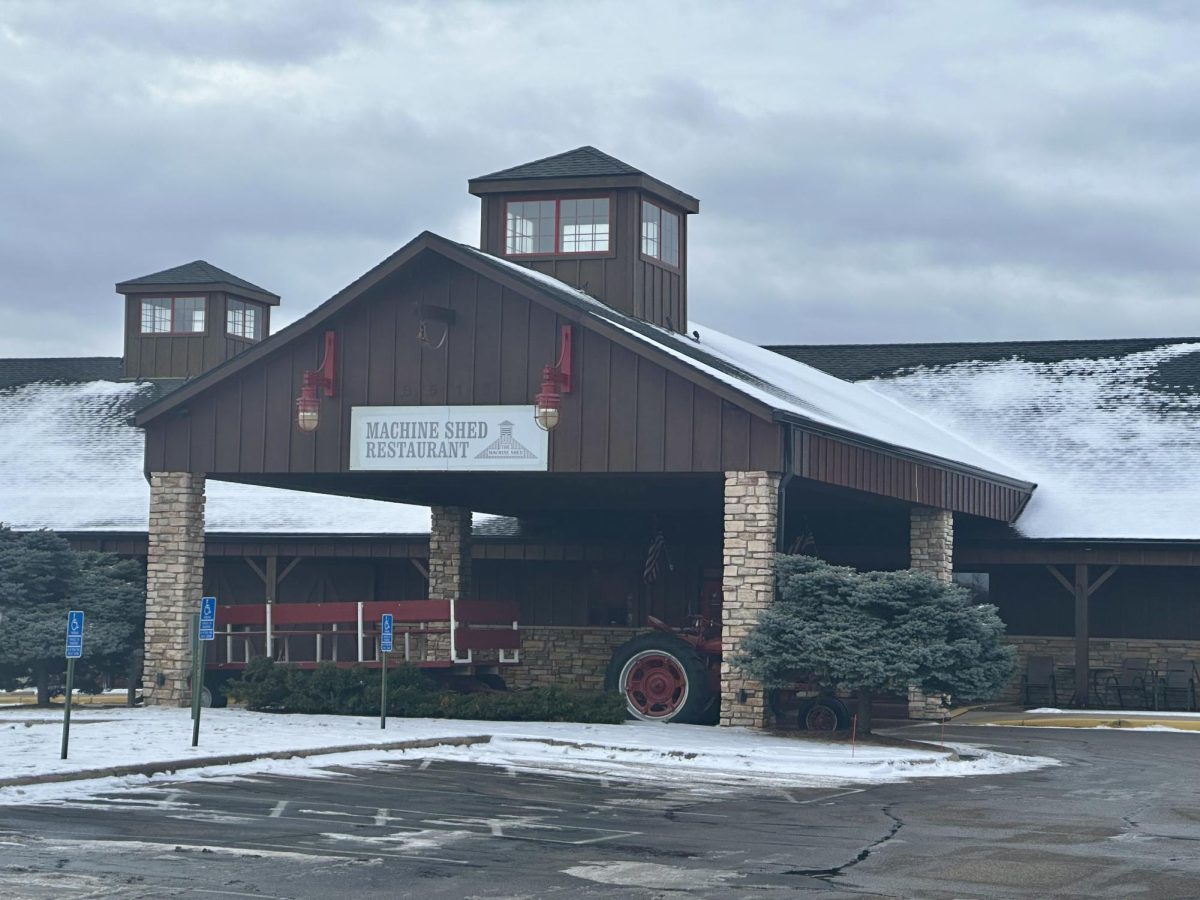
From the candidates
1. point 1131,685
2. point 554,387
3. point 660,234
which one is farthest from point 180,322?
point 1131,685

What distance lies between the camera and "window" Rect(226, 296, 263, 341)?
1800 inches

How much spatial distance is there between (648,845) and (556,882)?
6.27 feet

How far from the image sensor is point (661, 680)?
25594mm

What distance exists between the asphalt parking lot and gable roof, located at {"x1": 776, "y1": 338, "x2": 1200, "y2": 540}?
14001 mm

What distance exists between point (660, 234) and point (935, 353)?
41.3ft

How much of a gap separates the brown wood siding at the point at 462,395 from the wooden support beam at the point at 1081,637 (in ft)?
32.8

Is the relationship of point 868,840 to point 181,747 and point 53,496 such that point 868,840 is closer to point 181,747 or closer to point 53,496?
point 181,747

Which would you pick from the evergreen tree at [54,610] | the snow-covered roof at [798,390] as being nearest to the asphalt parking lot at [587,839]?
the snow-covered roof at [798,390]

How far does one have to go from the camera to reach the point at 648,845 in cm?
1329

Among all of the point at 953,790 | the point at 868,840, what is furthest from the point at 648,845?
the point at 953,790

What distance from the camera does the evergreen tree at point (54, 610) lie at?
28.5 m

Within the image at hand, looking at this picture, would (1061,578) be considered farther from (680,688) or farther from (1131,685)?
(680,688)

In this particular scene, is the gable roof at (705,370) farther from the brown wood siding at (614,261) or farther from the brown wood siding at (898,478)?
the brown wood siding at (614,261)

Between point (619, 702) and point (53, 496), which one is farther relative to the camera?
point (53, 496)
